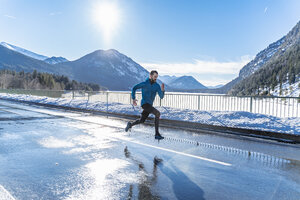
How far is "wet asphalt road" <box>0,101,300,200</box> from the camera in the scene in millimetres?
3646

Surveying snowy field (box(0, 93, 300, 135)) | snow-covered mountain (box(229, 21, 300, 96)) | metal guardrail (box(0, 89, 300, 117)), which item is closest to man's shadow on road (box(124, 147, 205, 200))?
snowy field (box(0, 93, 300, 135))

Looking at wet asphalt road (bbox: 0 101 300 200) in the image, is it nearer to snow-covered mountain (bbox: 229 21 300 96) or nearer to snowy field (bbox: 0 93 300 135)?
snowy field (bbox: 0 93 300 135)

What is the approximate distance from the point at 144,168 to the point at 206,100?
11517mm

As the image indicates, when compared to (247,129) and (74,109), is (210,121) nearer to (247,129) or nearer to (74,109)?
(247,129)

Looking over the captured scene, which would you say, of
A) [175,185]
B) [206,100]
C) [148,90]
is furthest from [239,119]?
[175,185]

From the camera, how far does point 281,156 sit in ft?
20.1

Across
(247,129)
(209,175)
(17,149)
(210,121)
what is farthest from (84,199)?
(210,121)

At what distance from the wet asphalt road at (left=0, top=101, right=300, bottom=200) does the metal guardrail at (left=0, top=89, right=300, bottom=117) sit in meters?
5.14

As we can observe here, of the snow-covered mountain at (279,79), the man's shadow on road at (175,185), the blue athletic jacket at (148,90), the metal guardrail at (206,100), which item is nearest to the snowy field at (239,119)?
the metal guardrail at (206,100)

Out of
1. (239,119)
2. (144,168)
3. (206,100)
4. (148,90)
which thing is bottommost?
(144,168)

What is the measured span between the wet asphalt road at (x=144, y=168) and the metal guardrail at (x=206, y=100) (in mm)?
5136

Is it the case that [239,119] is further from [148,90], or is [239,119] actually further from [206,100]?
[148,90]

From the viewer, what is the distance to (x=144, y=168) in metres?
4.86

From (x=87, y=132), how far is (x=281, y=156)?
6.18 m
